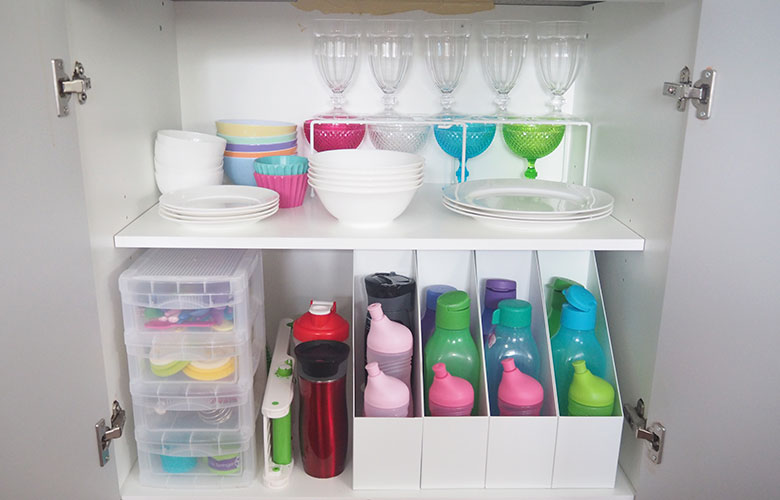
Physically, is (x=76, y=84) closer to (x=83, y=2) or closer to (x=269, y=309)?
(x=83, y=2)

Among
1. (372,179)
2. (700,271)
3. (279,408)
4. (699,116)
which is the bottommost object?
(279,408)

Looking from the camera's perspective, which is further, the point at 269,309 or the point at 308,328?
the point at 269,309

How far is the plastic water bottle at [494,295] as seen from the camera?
4.29 feet

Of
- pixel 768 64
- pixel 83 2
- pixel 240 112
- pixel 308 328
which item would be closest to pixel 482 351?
pixel 308 328

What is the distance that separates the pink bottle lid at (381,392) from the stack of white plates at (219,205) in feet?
1.03

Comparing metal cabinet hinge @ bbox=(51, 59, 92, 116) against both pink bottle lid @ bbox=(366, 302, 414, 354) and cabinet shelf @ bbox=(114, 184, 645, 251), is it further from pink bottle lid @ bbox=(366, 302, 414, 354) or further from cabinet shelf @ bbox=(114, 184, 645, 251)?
pink bottle lid @ bbox=(366, 302, 414, 354)

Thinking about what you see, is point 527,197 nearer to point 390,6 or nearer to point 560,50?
point 560,50

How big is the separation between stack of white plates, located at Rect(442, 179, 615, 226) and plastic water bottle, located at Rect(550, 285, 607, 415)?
0.49 ft

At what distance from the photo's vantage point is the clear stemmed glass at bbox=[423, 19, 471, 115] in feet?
4.34

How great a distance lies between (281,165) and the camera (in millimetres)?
1253

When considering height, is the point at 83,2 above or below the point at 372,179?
above

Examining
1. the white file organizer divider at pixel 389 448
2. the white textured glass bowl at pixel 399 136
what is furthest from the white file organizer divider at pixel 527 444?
the white textured glass bowl at pixel 399 136

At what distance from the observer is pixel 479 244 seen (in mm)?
1090

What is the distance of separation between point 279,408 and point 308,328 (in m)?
0.17
